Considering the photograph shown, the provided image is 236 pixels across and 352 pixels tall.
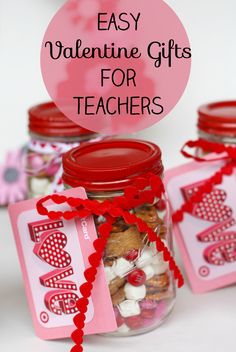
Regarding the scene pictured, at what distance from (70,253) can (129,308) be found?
0.09 m

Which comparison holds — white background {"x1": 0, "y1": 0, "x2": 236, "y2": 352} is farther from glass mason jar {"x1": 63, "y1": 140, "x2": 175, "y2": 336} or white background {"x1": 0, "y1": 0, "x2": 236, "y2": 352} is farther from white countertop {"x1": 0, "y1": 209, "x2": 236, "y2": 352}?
glass mason jar {"x1": 63, "y1": 140, "x2": 175, "y2": 336}

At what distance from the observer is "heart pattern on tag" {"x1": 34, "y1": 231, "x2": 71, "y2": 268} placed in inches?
28.9

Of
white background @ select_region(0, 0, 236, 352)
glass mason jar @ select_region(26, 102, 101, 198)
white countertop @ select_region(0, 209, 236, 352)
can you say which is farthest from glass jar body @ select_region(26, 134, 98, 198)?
white countertop @ select_region(0, 209, 236, 352)

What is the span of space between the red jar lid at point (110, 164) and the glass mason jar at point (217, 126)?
0.50 feet

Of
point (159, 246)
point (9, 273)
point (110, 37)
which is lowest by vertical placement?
point (9, 273)

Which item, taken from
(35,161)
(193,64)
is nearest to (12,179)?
(35,161)

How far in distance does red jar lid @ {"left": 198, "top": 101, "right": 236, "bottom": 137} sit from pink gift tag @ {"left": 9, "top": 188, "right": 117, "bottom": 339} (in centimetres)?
26

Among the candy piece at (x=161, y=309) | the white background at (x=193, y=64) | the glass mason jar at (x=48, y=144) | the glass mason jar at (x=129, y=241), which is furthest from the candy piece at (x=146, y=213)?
the white background at (x=193, y=64)

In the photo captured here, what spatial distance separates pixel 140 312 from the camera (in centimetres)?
74

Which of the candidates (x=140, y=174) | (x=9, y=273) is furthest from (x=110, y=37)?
(x=9, y=273)

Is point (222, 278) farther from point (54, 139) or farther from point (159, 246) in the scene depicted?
point (54, 139)

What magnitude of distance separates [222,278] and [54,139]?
343 mm

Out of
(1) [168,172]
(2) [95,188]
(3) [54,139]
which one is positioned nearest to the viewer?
(2) [95,188]

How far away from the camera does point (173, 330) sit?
764 mm
